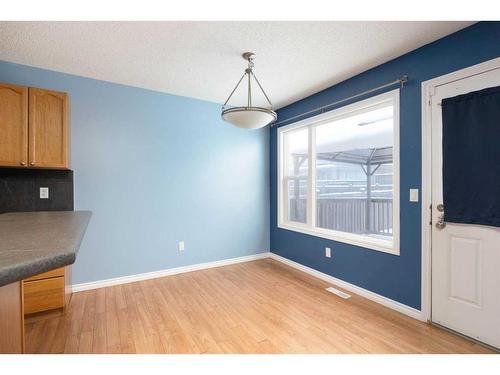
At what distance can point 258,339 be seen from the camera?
199cm

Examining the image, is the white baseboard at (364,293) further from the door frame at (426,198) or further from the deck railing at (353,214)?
the deck railing at (353,214)

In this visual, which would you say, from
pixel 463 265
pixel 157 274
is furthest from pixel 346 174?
pixel 157 274

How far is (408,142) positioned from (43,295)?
3645 mm

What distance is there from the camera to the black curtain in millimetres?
1843

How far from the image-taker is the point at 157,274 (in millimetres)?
3344

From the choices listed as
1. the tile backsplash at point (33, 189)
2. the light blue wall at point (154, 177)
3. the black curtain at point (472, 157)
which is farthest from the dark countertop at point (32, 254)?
the black curtain at point (472, 157)

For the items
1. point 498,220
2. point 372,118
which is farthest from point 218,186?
point 498,220

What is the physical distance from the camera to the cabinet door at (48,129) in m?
2.40

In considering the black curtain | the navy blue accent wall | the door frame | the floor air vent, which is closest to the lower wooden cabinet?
the floor air vent

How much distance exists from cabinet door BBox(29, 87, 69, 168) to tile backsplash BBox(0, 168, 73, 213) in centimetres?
33

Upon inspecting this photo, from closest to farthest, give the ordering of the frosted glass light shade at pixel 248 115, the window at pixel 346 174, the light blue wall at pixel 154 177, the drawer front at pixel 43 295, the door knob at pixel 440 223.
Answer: the frosted glass light shade at pixel 248 115, the door knob at pixel 440 223, the drawer front at pixel 43 295, the window at pixel 346 174, the light blue wall at pixel 154 177

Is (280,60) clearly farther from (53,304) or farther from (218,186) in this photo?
(53,304)

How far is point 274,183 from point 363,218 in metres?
1.50

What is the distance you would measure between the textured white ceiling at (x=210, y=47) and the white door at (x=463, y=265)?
0.58 meters
